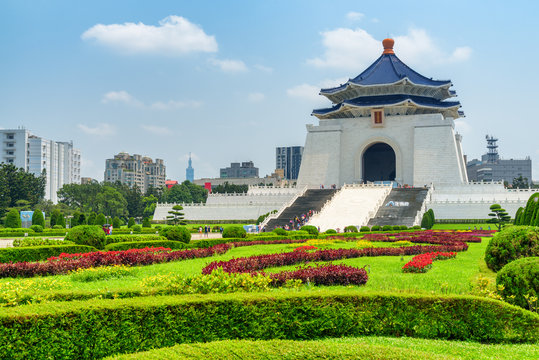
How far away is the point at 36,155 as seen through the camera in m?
69.8

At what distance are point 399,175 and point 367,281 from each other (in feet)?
126

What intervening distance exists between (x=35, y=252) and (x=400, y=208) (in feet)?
75.9

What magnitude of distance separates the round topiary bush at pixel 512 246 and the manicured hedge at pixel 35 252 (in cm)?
920

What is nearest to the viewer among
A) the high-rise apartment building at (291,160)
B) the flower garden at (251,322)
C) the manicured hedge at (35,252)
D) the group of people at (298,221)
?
the flower garden at (251,322)

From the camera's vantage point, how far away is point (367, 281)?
317 inches

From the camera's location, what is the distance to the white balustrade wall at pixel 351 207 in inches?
1168

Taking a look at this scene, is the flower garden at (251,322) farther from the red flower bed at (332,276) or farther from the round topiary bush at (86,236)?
the round topiary bush at (86,236)

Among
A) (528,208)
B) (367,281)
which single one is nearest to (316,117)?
(528,208)

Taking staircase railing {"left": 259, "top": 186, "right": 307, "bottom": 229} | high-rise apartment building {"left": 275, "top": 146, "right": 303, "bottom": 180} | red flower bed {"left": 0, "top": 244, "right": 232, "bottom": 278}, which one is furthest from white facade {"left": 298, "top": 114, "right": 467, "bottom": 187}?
high-rise apartment building {"left": 275, "top": 146, "right": 303, "bottom": 180}

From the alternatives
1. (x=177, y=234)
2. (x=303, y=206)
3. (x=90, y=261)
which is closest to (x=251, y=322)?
(x=90, y=261)

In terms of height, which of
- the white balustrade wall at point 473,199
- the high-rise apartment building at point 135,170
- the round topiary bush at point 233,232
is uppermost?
the high-rise apartment building at point 135,170

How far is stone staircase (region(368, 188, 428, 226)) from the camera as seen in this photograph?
93.7 ft

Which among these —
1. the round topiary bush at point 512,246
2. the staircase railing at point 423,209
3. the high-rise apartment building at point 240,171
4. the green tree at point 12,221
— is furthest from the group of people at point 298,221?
the high-rise apartment building at point 240,171

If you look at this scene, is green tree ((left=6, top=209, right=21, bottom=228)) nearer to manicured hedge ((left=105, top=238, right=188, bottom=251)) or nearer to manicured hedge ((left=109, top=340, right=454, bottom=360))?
manicured hedge ((left=105, top=238, right=188, bottom=251))
